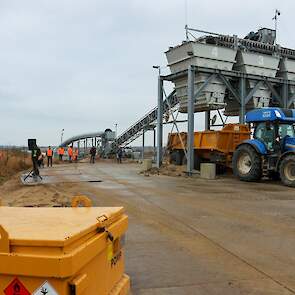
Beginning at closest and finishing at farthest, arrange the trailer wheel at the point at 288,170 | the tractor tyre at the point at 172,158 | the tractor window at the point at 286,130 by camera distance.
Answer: the trailer wheel at the point at 288,170 → the tractor window at the point at 286,130 → the tractor tyre at the point at 172,158

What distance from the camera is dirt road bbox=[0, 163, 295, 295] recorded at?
216 inches

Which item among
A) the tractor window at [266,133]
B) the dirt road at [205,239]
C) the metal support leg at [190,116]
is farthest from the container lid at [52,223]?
the metal support leg at [190,116]

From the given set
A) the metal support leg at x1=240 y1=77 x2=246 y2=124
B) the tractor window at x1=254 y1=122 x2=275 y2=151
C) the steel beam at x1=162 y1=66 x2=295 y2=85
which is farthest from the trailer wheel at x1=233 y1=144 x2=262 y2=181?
the metal support leg at x1=240 y1=77 x2=246 y2=124

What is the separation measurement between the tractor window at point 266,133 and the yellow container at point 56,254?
1505 centimetres

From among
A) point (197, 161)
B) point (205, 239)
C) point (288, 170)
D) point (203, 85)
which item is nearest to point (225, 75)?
point (203, 85)

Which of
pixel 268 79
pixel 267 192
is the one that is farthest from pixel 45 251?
pixel 268 79

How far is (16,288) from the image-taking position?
3.04 m

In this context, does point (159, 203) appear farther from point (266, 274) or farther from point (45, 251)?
point (45, 251)

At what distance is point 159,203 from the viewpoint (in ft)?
39.2

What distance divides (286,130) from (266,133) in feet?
2.57

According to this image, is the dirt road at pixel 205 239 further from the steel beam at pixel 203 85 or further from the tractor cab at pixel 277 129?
the steel beam at pixel 203 85

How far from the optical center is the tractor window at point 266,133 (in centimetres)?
1806

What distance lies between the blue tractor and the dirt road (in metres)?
3.28

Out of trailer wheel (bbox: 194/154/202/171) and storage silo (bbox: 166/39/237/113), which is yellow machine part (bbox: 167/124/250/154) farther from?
storage silo (bbox: 166/39/237/113)
